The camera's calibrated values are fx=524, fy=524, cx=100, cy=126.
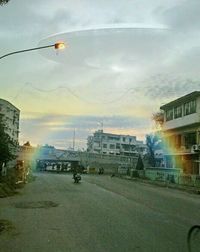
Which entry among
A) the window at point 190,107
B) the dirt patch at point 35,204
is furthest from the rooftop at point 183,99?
the dirt patch at point 35,204

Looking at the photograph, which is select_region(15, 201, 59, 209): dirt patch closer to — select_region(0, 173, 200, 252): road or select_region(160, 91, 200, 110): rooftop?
select_region(0, 173, 200, 252): road

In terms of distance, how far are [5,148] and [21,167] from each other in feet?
59.8

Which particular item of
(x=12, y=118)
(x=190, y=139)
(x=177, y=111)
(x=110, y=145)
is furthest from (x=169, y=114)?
(x=110, y=145)

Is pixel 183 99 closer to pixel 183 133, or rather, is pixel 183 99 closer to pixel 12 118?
pixel 183 133

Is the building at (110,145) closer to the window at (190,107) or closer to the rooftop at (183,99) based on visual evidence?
the rooftop at (183,99)

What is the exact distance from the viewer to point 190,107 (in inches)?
2398

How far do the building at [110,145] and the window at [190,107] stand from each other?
100m

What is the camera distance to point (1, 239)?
12633 millimetres

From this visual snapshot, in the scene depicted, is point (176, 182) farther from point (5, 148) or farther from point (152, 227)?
point (152, 227)

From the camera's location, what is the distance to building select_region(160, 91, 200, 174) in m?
59.8

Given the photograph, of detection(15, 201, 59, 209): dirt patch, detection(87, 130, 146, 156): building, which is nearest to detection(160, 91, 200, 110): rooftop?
detection(15, 201, 59, 209): dirt patch

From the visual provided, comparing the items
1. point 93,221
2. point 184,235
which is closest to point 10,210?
point 93,221

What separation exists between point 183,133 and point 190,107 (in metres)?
6.07

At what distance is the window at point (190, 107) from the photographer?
59.8m
